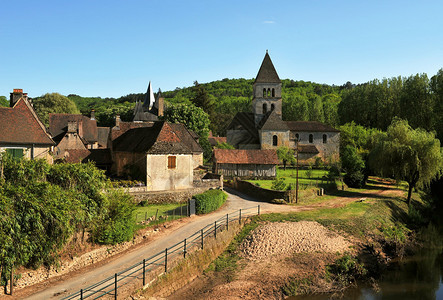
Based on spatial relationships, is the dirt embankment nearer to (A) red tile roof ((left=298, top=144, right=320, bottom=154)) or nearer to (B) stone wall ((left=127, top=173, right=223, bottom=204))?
(B) stone wall ((left=127, top=173, right=223, bottom=204))

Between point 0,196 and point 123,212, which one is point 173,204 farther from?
point 0,196

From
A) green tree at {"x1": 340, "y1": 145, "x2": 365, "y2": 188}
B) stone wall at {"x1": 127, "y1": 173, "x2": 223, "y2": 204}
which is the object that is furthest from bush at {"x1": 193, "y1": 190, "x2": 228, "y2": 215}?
green tree at {"x1": 340, "y1": 145, "x2": 365, "y2": 188}

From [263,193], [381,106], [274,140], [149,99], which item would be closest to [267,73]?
[274,140]

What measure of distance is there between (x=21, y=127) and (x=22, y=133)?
69 cm

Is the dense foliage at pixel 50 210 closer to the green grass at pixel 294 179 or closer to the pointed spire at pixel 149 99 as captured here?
the green grass at pixel 294 179

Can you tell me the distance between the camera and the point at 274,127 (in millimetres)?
59375

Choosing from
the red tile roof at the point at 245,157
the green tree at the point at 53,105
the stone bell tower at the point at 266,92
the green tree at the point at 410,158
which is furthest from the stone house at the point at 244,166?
the green tree at the point at 53,105

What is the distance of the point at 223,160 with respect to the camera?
4528 cm

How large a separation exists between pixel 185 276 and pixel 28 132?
18.4 metres

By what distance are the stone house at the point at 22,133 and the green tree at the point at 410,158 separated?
32363 mm

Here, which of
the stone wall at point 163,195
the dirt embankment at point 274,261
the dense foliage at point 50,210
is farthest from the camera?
the stone wall at point 163,195

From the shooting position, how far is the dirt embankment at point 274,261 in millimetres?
17641

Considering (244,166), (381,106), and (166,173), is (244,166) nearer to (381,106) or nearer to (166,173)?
(166,173)

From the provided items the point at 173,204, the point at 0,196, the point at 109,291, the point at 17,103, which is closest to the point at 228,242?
the point at 173,204
